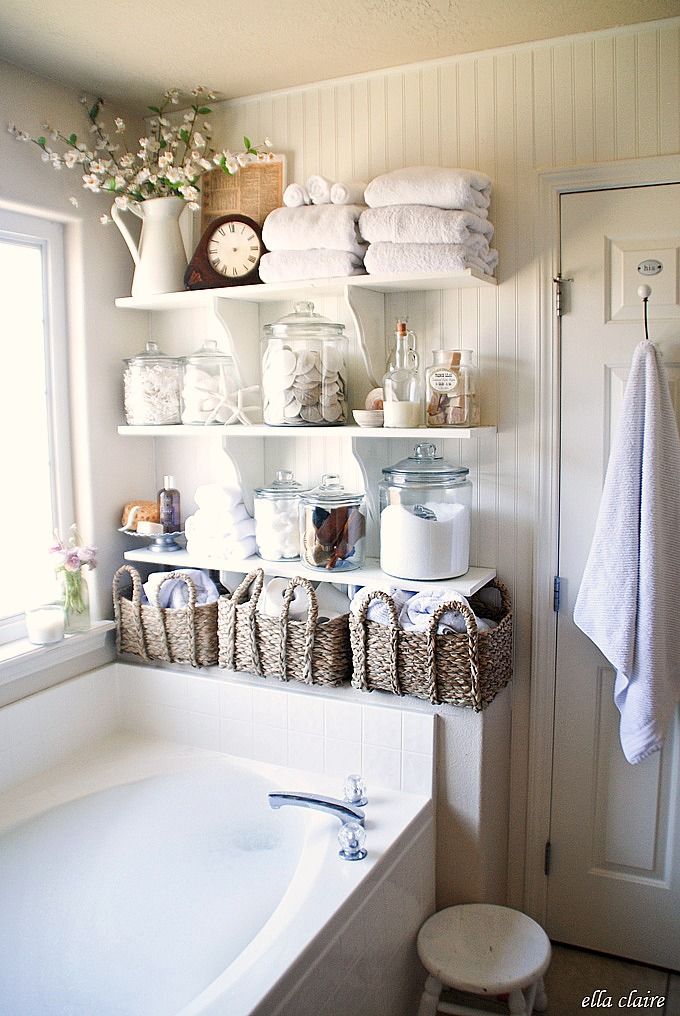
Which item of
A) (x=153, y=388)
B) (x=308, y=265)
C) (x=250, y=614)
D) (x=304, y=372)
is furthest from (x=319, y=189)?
(x=250, y=614)

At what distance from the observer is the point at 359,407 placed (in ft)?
8.10

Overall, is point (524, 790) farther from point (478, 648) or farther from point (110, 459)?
point (110, 459)

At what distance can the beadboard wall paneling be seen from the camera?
2123mm

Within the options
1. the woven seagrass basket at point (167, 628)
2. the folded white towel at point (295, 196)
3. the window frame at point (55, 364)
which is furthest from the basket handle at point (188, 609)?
the folded white towel at point (295, 196)

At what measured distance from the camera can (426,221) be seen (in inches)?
81.6

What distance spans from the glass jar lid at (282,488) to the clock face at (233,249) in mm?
557

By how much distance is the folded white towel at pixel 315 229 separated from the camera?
2182 millimetres

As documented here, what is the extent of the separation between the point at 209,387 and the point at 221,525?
386 mm

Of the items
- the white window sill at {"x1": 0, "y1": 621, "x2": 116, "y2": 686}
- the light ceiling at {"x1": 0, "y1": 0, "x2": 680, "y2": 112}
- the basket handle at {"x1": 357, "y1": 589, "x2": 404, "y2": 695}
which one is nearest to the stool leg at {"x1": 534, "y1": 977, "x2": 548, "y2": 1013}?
the basket handle at {"x1": 357, "y1": 589, "x2": 404, "y2": 695}

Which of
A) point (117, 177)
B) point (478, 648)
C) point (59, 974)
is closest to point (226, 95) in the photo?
point (117, 177)

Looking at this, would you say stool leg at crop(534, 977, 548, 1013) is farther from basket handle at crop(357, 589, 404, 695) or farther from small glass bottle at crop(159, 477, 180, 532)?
small glass bottle at crop(159, 477, 180, 532)

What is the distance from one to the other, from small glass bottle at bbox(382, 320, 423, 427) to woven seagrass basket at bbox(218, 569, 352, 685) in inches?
19.4

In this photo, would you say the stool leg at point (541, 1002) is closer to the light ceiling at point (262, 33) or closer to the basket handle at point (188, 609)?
the basket handle at point (188, 609)

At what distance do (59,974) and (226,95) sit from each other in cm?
224
